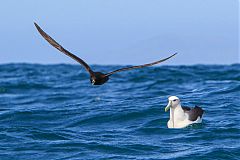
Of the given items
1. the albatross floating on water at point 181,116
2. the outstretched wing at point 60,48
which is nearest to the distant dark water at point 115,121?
the albatross floating on water at point 181,116

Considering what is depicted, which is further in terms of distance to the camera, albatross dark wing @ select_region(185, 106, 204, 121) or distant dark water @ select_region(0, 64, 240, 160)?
albatross dark wing @ select_region(185, 106, 204, 121)

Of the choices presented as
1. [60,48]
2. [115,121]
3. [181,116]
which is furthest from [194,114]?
[60,48]

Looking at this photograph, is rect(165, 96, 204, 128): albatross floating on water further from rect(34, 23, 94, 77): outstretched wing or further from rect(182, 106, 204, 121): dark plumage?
rect(34, 23, 94, 77): outstretched wing

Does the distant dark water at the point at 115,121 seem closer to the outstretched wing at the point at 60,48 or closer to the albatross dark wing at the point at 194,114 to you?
the albatross dark wing at the point at 194,114

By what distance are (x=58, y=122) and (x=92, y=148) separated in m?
4.46

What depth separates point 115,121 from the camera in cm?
1744

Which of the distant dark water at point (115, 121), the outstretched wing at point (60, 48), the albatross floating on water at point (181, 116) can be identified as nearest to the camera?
the outstretched wing at point (60, 48)

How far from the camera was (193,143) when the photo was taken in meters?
13.6

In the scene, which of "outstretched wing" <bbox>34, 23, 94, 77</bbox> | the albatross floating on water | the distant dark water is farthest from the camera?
the albatross floating on water

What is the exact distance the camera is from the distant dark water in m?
13.0

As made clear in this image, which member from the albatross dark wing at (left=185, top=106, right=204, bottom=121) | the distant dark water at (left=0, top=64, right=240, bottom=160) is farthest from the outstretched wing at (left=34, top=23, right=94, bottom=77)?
the albatross dark wing at (left=185, top=106, right=204, bottom=121)

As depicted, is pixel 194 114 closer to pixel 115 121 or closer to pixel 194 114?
pixel 194 114

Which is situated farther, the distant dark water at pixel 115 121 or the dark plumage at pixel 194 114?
the dark plumage at pixel 194 114

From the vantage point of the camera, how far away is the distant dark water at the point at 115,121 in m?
13.0
